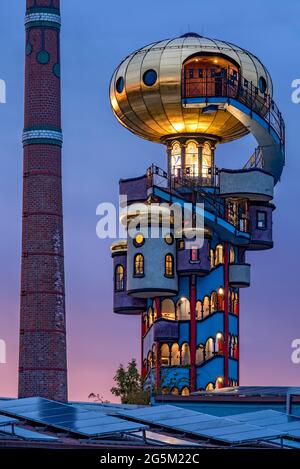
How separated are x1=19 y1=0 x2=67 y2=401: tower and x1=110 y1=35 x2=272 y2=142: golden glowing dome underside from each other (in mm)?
9009

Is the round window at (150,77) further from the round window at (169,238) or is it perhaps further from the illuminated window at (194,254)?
the illuminated window at (194,254)

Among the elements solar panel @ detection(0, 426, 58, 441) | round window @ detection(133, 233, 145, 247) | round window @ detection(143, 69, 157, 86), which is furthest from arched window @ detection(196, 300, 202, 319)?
solar panel @ detection(0, 426, 58, 441)

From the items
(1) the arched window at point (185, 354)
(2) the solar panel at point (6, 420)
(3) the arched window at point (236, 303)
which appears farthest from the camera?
(3) the arched window at point (236, 303)

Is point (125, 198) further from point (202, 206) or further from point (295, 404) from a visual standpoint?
point (295, 404)

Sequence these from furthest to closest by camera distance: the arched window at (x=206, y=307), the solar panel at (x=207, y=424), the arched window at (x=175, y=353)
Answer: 1. the arched window at (x=206, y=307)
2. the arched window at (x=175, y=353)
3. the solar panel at (x=207, y=424)

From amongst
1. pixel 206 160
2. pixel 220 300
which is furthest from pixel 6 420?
pixel 206 160

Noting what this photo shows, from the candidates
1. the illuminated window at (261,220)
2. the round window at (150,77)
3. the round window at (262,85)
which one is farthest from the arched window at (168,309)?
the round window at (262,85)

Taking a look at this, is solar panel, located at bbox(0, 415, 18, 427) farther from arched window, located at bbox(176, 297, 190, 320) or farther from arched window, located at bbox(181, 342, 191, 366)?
arched window, located at bbox(176, 297, 190, 320)

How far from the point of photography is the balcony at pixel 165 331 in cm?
9206

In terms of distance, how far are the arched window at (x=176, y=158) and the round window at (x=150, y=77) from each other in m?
5.03

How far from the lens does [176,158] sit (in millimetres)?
97250

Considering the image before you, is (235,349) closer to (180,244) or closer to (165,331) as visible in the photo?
(165,331)

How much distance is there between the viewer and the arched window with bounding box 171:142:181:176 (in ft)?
318
